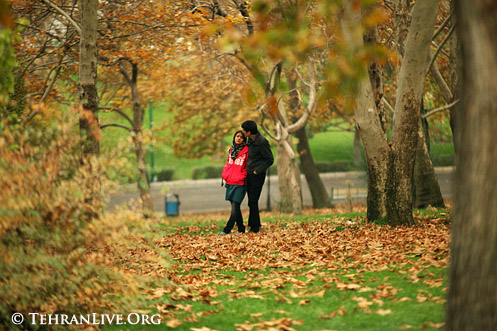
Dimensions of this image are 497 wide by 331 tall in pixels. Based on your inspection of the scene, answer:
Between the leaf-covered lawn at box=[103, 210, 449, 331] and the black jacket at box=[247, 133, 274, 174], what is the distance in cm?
132

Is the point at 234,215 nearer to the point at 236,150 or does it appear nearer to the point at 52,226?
the point at 236,150

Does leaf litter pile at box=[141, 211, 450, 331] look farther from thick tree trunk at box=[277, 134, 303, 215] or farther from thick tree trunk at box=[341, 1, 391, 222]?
thick tree trunk at box=[277, 134, 303, 215]

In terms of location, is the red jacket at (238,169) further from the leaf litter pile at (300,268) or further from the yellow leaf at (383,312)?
the yellow leaf at (383,312)

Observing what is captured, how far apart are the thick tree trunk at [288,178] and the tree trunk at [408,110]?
28.9 feet

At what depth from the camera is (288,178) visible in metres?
19.7

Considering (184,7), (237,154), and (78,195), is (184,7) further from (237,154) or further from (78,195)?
(78,195)

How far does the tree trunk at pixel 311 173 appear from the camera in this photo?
82.5ft

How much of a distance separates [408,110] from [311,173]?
52.3ft

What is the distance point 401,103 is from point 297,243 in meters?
2.95

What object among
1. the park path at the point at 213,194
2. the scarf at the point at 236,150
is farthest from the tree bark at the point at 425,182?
the park path at the point at 213,194

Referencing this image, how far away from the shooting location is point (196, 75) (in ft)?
79.8

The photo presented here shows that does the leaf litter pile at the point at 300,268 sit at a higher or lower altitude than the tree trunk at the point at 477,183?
lower

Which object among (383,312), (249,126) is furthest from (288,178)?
(383,312)

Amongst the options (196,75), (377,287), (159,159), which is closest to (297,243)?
(377,287)
